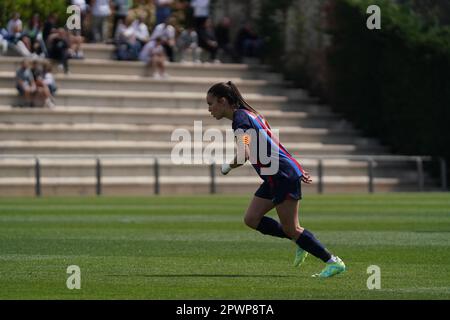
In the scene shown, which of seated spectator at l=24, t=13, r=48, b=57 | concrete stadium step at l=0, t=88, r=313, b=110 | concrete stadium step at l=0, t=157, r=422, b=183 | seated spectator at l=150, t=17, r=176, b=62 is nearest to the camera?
concrete stadium step at l=0, t=157, r=422, b=183

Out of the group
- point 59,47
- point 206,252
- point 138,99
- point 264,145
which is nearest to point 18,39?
point 59,47

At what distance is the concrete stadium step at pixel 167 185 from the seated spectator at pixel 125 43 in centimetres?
582

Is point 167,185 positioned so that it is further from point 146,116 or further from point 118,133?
point 146,116

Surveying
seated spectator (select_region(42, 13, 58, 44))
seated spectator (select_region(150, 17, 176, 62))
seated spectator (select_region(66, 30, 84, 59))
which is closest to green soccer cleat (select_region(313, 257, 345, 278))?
seated spectator (select_region(42, 13, 58, 44))

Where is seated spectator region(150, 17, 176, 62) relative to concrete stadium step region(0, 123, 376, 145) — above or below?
above

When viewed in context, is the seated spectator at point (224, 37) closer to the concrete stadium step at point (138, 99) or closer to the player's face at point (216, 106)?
the concrete stadium step at point (138, 99)

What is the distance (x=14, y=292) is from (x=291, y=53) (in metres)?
31.3

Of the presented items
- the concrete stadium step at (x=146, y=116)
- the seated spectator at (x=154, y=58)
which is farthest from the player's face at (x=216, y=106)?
the seated spectator at (x=154, y=58)

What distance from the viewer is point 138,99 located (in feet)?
128

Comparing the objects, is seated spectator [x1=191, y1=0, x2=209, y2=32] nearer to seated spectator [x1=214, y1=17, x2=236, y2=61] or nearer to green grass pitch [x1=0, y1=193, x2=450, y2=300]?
seated spectator [x1=214, y1=17, x2=236, y2=61]

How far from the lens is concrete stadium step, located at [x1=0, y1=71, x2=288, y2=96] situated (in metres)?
38.3

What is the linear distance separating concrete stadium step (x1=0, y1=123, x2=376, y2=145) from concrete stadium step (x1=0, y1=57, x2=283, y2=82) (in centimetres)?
247

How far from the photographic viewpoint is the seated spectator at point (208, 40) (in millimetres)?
42250

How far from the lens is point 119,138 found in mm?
37219
